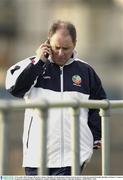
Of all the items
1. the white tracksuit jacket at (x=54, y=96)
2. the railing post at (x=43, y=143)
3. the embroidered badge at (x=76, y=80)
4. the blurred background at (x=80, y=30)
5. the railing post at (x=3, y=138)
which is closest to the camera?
the railing post at (x=3, y=138)

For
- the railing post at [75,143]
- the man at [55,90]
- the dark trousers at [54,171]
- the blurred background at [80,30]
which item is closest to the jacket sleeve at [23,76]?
the man at [55,90]

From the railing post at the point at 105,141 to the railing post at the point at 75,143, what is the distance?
0.19 metres

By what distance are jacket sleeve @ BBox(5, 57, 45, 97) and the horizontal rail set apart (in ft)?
0.53

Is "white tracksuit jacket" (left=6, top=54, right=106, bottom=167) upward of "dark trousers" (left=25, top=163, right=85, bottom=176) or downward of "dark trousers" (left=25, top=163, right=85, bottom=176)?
upward

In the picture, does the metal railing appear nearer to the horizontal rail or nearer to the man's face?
the horizontal rail

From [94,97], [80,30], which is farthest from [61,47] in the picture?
[80,30]

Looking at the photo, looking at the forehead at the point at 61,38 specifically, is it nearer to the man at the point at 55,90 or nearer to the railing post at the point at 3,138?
the man at the point at 55,90

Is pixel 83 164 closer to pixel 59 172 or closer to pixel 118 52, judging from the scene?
pixel 59 172

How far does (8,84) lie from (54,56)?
26 cm

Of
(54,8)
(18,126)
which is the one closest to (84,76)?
(18,126)

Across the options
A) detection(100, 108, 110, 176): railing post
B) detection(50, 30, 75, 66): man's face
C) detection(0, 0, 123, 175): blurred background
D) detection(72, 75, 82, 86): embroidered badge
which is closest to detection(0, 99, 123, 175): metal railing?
detection(100, 108, 110, 176): railing post

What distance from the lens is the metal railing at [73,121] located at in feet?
10.5

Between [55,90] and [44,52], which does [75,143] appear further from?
[44,52]

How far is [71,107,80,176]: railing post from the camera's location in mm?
3617
